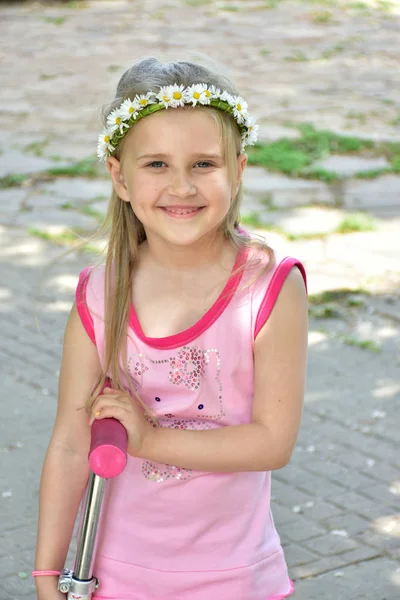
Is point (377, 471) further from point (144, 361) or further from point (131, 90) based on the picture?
point (131, 90)

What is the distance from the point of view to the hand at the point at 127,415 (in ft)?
6.30

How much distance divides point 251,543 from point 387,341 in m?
2.35

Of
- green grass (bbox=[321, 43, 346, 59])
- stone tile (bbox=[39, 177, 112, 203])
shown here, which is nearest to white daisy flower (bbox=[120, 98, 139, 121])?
stone tile (bbox=[39, 177, 112, 203])

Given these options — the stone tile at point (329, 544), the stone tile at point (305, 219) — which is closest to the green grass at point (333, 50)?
the stone tile at point (305, 219)

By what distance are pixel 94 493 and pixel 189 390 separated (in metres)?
0.31

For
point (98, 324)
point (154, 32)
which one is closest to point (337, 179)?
point (98, 324)

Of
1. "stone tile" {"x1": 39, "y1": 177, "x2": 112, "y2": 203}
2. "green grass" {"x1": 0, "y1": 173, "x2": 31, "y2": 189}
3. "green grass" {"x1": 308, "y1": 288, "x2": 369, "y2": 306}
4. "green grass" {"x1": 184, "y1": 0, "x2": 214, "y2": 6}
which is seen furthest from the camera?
"green grass" {"x1": 184, "y1": 0, "x2": 214, "y2": 6}

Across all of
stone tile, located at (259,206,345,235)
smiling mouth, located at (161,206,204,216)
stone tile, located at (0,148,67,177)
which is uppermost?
smiling mouth, located at (161,206,204,216)

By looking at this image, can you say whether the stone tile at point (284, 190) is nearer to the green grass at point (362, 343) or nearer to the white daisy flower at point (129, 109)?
the green grass at point (362, 343)

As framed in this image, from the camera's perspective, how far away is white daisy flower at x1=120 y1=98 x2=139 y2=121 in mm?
2027

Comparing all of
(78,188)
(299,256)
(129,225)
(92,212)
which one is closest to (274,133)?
(78,188)

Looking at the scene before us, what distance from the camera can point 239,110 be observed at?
6.82 feet

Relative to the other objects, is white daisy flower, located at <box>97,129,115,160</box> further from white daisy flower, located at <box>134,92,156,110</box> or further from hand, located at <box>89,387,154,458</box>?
hand, located at <box>89,387,154,458</box>

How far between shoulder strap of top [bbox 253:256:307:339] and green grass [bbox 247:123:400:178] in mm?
4430
